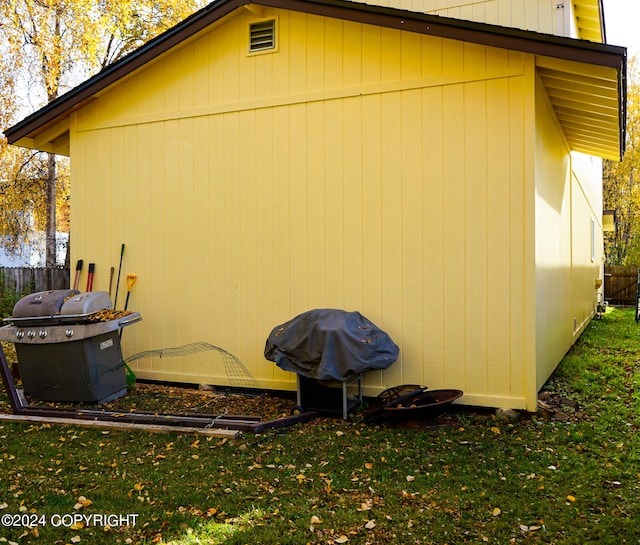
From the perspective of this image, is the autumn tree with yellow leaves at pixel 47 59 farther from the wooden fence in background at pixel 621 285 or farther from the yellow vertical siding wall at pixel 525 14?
the wooden fence in background at pixel 621 285

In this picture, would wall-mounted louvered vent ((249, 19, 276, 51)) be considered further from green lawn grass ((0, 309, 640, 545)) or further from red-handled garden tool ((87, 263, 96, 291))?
green lawn grass ((0, 309, 640, 545))

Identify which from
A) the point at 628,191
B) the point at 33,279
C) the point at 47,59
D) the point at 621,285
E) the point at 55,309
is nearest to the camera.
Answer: the point at 55,309

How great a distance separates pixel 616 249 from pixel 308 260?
22.9 m

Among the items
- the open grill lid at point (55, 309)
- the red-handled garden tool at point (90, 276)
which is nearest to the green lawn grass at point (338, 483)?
the open grill lid at point (55, 309)

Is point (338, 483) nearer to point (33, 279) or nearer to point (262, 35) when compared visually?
point (262, 35)

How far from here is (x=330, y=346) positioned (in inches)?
205

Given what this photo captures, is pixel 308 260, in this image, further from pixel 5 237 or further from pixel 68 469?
pixel 5 237

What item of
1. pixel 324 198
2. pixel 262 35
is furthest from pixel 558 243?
pixel 262 35

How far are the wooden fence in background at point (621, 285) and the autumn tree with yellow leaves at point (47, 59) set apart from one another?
16.5 m

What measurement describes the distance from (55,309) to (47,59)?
11.5 m

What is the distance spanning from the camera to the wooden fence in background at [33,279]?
1346 centimetres

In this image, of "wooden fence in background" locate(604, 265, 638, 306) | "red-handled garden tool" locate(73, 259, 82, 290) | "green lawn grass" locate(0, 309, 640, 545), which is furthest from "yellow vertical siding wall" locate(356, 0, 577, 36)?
"wooden fence in background" locate(604, 265, 638, 306)

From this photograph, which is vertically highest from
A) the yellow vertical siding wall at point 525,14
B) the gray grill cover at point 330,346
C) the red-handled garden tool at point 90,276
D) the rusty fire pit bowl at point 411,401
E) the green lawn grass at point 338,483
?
the yellow vertical siding wall at point 525,14

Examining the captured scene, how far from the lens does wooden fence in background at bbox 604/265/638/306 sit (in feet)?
62.0
